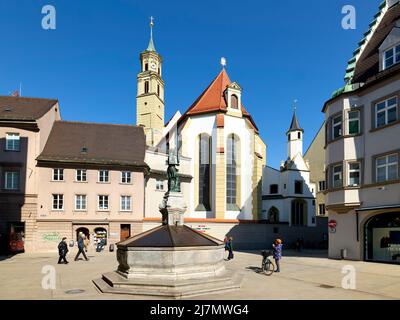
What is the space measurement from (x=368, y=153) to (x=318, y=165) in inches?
1398

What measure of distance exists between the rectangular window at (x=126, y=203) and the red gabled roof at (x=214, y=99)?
45.9ft

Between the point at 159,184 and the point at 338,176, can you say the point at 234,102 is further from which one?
the point at 338,176

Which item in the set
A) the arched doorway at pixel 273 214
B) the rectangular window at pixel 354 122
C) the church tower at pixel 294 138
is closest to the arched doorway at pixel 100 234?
the rectangular window at pixel 354 122

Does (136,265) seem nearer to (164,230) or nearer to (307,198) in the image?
(164,230)

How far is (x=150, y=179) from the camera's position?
37.2m

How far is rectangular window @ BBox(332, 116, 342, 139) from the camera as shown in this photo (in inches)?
988

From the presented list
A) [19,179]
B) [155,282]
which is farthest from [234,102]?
[155,282]

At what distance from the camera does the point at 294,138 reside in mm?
56375

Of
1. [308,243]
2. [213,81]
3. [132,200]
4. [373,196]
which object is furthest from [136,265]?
[213,81]

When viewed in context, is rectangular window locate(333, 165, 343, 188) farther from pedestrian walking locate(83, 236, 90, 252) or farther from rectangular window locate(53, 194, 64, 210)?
rectangular window locate(53, 194, 64, 210)

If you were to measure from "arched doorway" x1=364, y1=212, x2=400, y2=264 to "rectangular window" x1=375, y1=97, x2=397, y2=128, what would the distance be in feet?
18.3

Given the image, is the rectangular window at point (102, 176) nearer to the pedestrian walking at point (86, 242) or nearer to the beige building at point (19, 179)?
the beige building at point (19, 179)

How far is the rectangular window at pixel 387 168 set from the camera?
832 inches

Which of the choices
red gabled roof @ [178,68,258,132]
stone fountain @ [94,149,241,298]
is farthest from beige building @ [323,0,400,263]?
red gabled roof @ [178,68,258,132]
